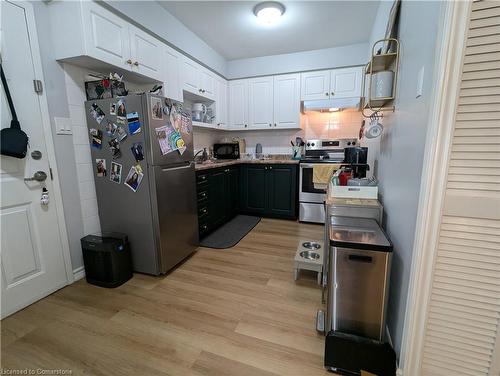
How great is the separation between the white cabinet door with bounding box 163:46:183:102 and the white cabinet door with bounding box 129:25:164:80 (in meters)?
0.09

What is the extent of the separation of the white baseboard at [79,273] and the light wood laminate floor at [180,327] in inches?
3.1

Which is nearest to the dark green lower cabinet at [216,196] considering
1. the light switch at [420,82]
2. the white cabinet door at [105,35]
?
the white cabinet door at [105,35]

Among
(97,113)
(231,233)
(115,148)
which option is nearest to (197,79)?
(97,113)

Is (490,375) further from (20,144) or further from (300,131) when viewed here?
(300,131)

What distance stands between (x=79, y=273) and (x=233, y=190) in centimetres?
209

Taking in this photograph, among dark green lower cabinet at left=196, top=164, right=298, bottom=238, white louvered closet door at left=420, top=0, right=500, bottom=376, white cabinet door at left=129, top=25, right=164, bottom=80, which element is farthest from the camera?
dark green lower cabinet at left=196, top=164, right=298, bottom=238

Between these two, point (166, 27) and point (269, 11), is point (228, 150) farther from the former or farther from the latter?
point (269, 11)

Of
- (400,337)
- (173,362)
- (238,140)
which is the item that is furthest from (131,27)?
(400,337)

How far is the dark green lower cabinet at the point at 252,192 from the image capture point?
3.07 metres

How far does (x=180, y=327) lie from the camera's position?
1474 mm

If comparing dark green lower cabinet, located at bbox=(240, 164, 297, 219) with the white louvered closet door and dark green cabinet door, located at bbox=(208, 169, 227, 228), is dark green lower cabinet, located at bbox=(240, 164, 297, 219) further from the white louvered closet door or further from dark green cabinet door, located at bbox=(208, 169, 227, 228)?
the white louvered closet door

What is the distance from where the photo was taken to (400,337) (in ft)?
3.66

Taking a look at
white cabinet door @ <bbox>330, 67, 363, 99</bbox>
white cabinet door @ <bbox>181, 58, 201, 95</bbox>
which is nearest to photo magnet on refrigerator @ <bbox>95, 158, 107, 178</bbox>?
white cabinet door @ <bbox>181, 58, 201, 95</bbox>

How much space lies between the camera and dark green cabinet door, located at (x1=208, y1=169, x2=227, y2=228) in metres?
2.93
